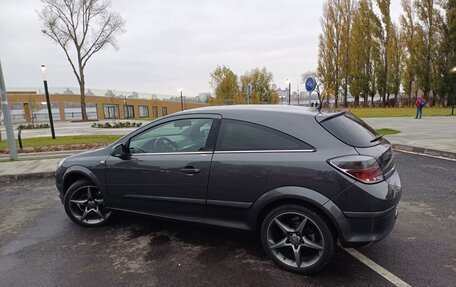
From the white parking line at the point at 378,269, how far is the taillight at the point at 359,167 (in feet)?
2.91

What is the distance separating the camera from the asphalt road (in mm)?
2752

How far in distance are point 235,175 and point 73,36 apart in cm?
4248

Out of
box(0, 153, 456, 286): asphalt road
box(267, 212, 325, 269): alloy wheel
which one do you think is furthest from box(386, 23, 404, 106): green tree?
box(267, 212, 325, 269): alloy wheel

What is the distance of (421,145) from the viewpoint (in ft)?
30.2

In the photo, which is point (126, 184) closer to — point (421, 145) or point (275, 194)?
point (275, 194)

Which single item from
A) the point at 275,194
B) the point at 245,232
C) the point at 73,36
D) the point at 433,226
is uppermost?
the point at 73,36

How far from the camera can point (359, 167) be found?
2.57 metres

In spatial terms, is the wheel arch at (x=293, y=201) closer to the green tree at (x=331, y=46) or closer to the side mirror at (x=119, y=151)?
Result: the side mirror at (x=119, y=151)

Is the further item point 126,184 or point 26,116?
point 26,116

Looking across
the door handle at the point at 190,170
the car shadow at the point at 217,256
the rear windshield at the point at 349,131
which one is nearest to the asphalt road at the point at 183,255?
the car shadow at the point at 217,256

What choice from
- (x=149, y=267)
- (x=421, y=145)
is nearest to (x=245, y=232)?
(x=149, y=267)

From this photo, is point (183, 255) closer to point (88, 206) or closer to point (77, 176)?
point (88, 206)

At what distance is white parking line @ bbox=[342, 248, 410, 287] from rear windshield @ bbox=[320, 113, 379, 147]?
117 cm

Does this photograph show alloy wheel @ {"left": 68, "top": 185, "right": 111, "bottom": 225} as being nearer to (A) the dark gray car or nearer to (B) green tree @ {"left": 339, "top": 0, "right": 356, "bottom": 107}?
(A) the dark gray car
